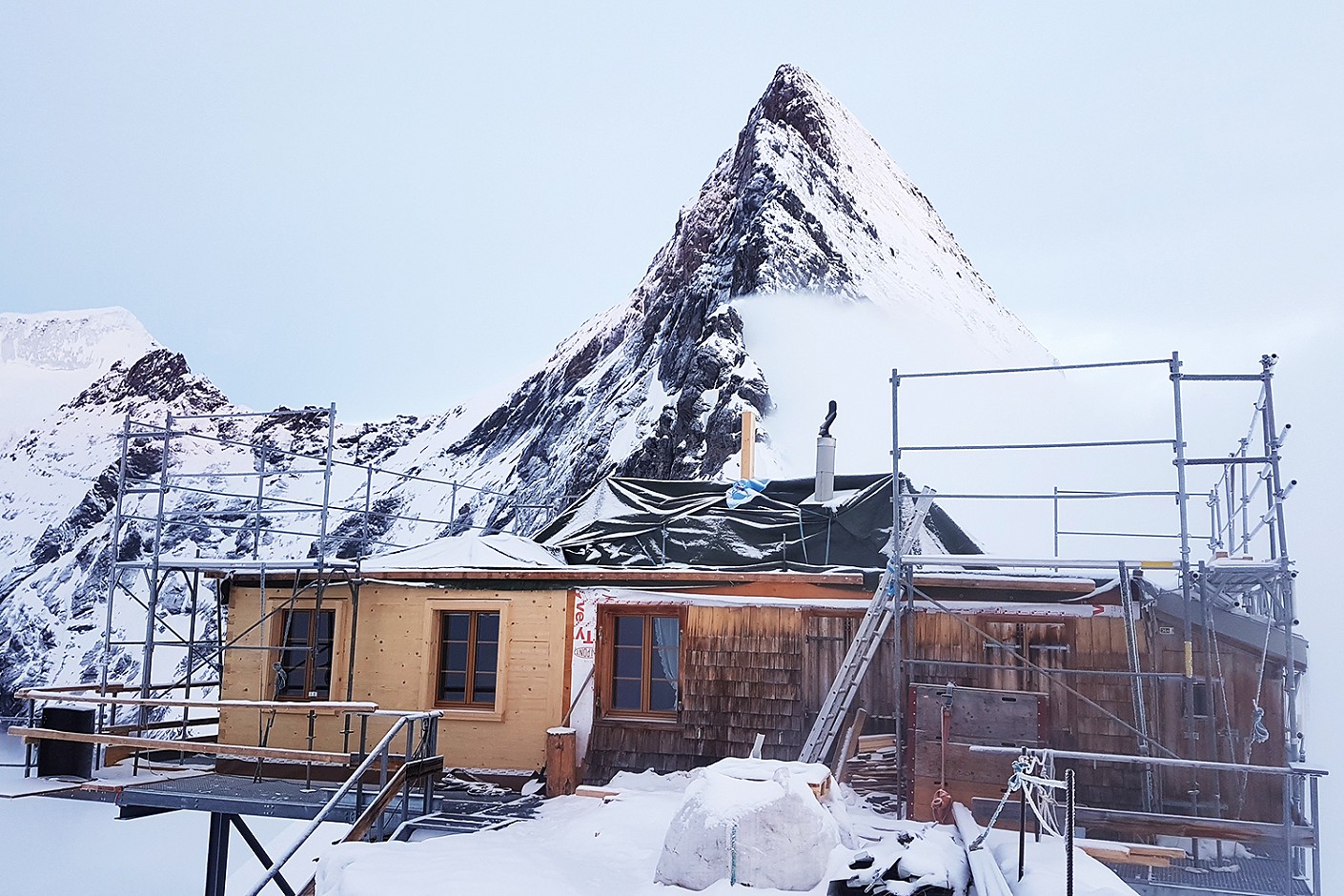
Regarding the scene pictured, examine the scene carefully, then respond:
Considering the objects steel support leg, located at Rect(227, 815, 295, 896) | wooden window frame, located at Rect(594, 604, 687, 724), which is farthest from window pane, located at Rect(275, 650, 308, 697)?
wooden window frame, located at Rect(594, 604, 687, 724)

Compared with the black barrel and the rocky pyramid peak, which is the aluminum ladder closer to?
the black barrel

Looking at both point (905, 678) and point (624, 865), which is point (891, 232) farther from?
point (624, 865)

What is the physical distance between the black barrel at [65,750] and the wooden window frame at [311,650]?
2.41 metres

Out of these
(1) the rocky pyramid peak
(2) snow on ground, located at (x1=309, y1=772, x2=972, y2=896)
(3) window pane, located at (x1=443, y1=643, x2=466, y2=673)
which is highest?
(1) the rocky pyramid peak

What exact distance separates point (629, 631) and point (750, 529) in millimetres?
3037

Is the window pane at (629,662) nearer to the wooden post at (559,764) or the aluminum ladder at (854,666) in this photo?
the wooden post at (559,764)

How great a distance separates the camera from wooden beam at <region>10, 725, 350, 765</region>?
35.9ft

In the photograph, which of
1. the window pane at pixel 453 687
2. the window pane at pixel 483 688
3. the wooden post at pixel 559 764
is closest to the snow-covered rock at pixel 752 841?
the wooden post at pixel 559 764

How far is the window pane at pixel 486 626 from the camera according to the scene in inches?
541

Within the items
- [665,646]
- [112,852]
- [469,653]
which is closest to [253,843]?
[469,653]

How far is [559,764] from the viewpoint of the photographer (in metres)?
12.3

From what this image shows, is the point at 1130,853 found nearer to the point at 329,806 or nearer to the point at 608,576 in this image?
the point at 608,576

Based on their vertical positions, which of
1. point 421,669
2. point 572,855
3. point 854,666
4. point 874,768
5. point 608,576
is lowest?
point 572,855

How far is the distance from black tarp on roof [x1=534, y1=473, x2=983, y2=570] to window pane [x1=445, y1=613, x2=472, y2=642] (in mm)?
2049
